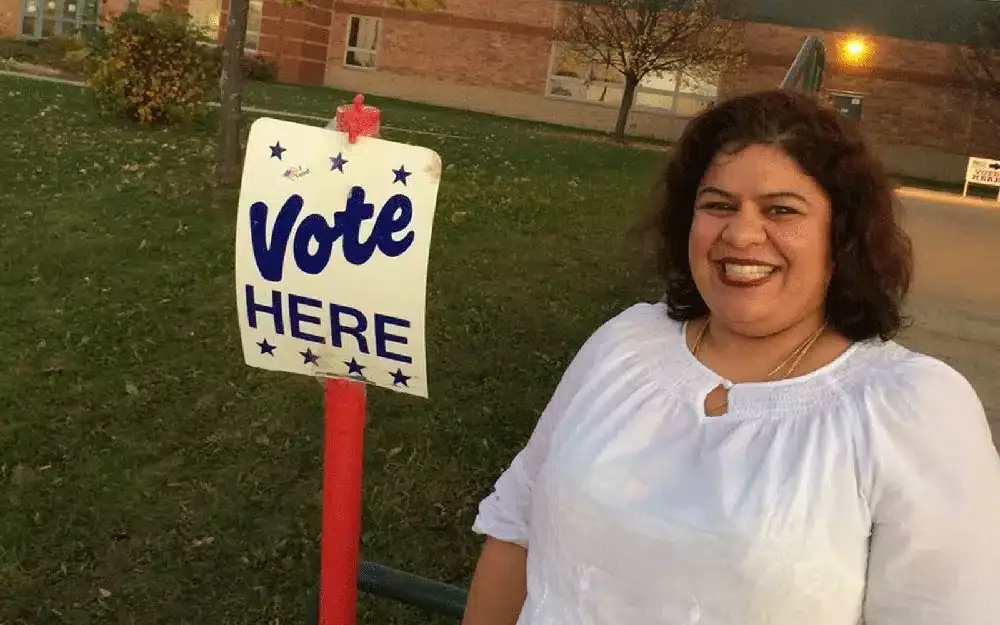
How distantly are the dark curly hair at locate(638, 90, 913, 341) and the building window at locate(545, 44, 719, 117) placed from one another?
2486cm

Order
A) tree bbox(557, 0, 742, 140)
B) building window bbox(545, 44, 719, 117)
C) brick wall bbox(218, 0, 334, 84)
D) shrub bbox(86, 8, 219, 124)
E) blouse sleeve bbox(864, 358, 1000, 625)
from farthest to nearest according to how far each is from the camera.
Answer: brick wall bbox(218, 0, 334, 84)
building window bbox(545, 44, 719, 117)
tree bbox(557, 0, 742, 140)
shrub bbox(86, 8, 219, 124)
blouse sleeve bbox(864, 358, 1000, 625)

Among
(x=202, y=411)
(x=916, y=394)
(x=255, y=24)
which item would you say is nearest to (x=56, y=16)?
(x=255, y=24)

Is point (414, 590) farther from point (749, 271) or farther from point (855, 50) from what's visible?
point (855, 50)

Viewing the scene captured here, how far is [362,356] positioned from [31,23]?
106 feet

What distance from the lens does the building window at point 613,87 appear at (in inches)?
1036

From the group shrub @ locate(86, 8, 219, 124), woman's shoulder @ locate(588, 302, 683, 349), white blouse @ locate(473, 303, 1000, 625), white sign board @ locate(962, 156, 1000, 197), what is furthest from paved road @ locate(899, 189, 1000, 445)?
white sign board @ locate(962, 156, 1000, 197)

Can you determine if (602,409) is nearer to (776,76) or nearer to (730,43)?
(730,43)

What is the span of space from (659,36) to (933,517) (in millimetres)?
22124

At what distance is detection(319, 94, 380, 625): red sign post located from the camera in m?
1.68

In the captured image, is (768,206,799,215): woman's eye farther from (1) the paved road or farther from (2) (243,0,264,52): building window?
(2) (243,0,264,52): building window

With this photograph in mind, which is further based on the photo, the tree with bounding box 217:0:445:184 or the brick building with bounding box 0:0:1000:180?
the brick building with bounding box 0:0:1000:180

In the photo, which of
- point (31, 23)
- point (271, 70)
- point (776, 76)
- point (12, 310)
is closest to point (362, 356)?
point (12, 310)

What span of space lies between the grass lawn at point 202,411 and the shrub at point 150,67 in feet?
11.0

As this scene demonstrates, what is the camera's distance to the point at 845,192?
1.59 metres
